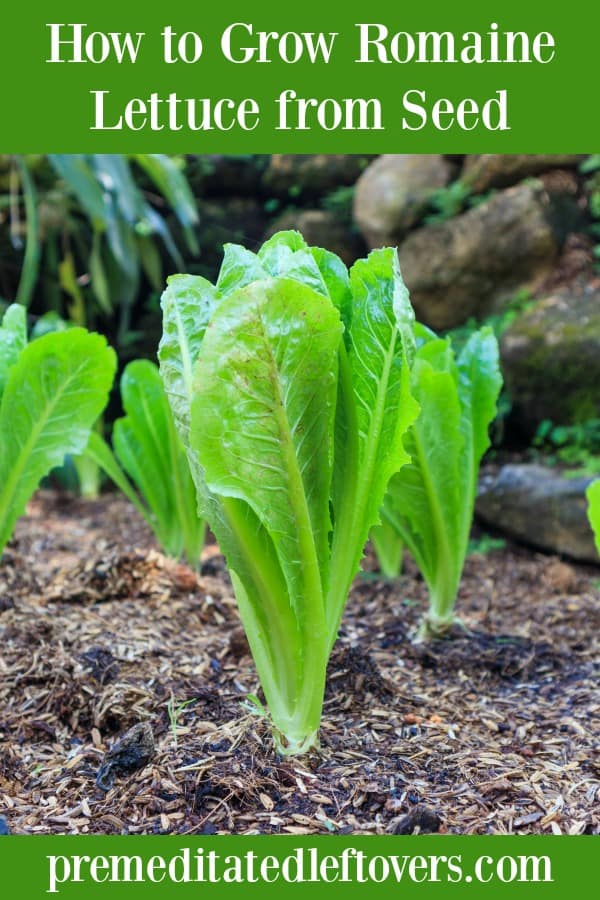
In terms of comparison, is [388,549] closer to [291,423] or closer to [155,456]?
[155,456]

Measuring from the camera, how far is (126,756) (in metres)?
1.88

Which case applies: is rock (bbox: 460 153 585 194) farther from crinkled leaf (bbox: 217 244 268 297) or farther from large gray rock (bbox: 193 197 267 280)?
crinkled leaf (bbox: 217 244 268 297)

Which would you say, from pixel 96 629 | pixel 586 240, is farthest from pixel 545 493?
pixel 96 629

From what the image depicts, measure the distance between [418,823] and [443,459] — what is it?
134 cm

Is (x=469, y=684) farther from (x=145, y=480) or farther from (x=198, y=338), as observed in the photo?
(x=145, y=480)

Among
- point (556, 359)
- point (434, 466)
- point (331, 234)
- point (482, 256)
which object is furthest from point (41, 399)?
point (331, 234)

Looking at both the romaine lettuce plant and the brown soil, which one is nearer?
the brown soil

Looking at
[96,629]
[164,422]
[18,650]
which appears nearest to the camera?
[18,650]

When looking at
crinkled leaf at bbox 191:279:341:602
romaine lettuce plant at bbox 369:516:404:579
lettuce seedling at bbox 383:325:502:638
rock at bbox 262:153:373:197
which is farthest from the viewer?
rock at bbox 262:153:373:197

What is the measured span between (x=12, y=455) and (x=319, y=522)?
4.23 feet

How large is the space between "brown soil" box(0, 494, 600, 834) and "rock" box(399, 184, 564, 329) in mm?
3072

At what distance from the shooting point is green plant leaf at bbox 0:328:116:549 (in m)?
2.54

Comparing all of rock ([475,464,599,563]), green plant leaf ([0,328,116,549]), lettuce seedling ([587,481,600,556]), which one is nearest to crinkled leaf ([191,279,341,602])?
lettuce seedling ([587,481,600,556])

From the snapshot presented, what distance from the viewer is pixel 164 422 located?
12.5 ft
